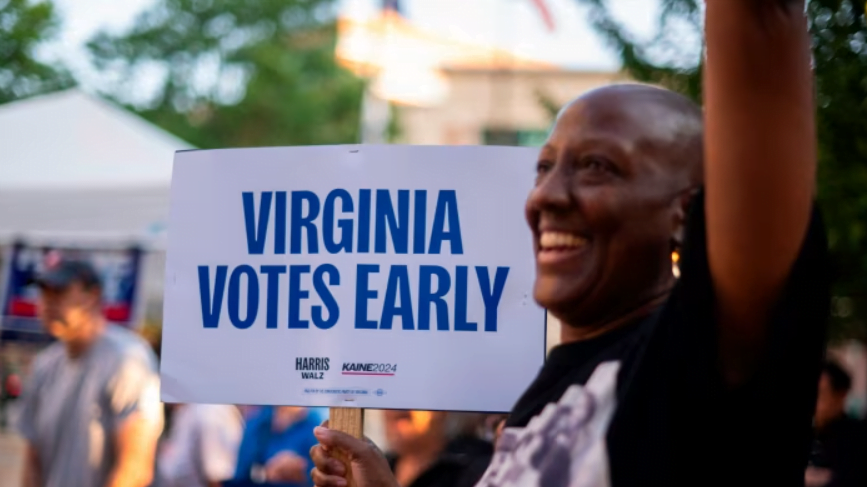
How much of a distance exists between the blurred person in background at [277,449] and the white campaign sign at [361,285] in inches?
130

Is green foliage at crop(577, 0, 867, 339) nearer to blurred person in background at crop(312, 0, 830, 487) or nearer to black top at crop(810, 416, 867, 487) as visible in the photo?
black top at crop(810, 416, 867, 487)

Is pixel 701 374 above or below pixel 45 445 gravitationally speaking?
above

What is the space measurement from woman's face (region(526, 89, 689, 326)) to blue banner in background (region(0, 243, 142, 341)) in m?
6.32

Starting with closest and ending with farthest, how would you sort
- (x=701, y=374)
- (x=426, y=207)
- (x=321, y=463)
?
(x=701, y=374), (x=321, y=463), (x=426, y=207)

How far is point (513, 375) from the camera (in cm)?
268

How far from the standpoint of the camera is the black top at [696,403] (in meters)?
1.38

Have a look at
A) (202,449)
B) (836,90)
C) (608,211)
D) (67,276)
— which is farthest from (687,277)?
(202,449)

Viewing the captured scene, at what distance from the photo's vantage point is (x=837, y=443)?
5461 millimetres

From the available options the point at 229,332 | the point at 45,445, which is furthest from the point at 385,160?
the point at 45,445

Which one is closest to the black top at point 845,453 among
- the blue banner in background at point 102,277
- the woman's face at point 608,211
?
the woman's face at point 608,211

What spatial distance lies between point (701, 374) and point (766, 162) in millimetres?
257

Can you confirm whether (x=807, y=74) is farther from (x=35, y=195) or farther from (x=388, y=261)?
(x=35, y=195)

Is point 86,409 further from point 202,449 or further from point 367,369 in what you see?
point 367,369

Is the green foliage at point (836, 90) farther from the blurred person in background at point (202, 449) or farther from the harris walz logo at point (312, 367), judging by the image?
the blurred person in background at point (202, 449)
